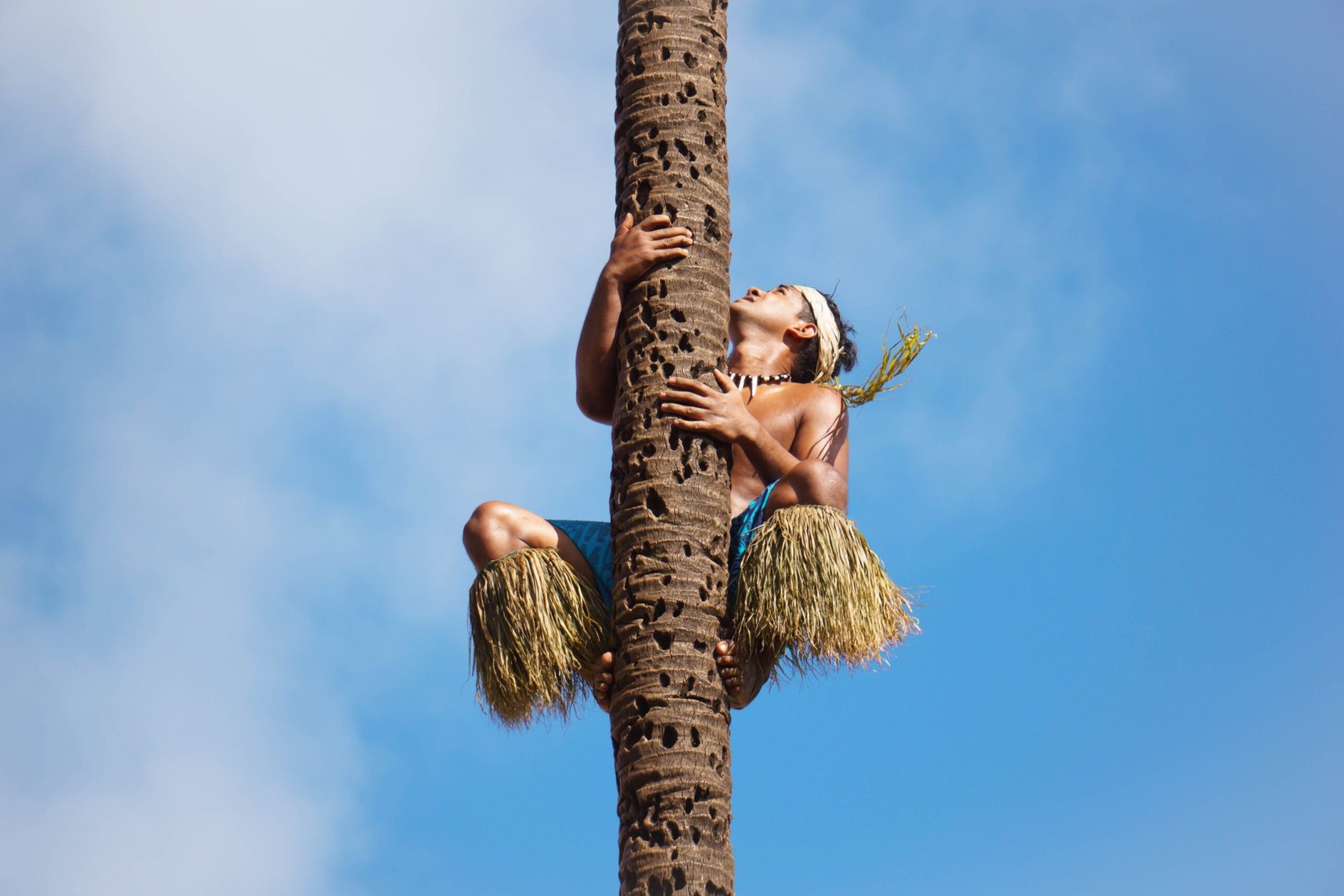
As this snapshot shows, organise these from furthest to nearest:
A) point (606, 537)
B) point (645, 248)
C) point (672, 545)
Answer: point (606, 537) → point (645, 248) → point (672, 545)

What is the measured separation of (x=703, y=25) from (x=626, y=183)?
2.02ft

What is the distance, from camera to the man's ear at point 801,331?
6586mm

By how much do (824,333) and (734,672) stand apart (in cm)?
195

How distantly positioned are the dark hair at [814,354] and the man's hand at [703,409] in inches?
50.8

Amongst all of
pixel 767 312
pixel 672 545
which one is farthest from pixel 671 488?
pixel 767 312

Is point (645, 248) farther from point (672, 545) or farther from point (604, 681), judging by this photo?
point (604, 681)

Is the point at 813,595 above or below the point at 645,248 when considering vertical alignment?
below

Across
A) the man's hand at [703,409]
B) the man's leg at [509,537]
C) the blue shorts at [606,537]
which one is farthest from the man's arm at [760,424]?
the man's leg at [509,537]

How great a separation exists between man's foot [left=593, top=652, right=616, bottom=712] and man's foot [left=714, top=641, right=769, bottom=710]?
12.3 inches

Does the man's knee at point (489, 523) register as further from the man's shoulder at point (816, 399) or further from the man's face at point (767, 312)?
the man's face at point (767, 312)

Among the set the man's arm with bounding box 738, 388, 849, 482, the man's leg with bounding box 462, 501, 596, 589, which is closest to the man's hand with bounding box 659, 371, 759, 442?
the man's arm with bounding box 738, 388, 849, 482

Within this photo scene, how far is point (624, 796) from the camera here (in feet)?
16.0

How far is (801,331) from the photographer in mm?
6590

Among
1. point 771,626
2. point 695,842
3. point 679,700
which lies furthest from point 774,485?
point 695,842
